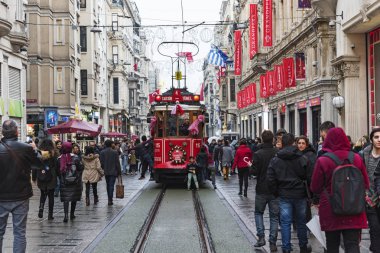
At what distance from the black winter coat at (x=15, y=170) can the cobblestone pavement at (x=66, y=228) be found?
2.51m

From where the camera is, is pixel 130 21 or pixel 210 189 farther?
pixel 130 21

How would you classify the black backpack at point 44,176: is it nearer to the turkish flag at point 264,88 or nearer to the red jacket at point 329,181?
the red jacket at point 329,181

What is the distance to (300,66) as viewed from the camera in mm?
32094

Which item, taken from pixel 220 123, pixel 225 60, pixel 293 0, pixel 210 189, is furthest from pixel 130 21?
pixel 210 189

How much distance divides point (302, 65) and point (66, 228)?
22.4 meters

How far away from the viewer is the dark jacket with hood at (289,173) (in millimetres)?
8477

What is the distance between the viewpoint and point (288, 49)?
34.9m

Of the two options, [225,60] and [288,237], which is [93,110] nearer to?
[225,60]

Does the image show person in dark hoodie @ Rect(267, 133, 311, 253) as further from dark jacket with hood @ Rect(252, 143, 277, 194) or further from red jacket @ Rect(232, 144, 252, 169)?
red jacket @ Rect(232, 144, 252, 169)

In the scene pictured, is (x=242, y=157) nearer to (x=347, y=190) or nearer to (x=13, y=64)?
(x=347, y=190)

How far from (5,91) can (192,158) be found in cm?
912

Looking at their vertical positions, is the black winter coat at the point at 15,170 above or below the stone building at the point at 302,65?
below

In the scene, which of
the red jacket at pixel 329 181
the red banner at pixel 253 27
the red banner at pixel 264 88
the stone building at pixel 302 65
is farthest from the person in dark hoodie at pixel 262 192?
the red banner at pixel 253 27

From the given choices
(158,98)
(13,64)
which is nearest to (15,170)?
(158,98)
